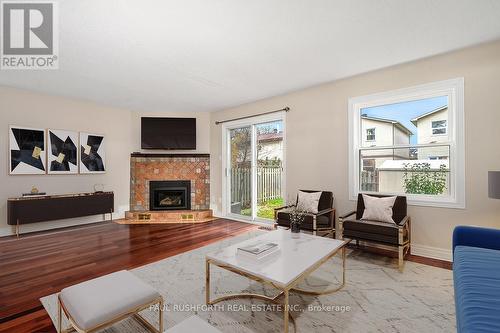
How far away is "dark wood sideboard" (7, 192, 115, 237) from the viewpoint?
410 centimetres

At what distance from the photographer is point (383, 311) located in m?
2.00

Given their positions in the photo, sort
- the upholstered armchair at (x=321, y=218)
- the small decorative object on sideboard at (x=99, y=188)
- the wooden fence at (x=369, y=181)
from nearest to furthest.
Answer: the upholstered armchair at (x=321, y=218) < the wooden fence at (x=369, y=181) < the small decorative object on sideboard at (x=99, y=188)

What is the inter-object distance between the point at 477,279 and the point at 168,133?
5.80 meters

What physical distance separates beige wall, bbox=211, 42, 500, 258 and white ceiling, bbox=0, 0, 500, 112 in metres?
0.23

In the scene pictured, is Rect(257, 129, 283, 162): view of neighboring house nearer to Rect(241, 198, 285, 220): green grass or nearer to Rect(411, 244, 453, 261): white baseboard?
Rect(241, 198, 285, 220): green grass

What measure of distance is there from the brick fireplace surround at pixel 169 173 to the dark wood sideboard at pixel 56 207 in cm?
66

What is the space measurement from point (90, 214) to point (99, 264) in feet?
7.88

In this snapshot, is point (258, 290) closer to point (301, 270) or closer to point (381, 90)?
point (301, 270)

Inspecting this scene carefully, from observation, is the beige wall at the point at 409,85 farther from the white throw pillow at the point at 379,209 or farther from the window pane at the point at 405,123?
the white throw pillow at the point at 379,209

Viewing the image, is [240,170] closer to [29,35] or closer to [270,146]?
[270,146]

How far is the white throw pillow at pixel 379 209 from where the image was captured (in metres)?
3.21

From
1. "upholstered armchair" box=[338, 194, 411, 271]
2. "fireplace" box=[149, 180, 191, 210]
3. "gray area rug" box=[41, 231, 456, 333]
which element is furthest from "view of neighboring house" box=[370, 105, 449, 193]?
"fireplace" box=[149, 180, 191, 210]

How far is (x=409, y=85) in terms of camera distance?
11.2 feet

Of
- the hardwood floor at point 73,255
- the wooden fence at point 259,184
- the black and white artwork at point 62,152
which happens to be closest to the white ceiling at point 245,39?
the black and white artwork at point 62,152
